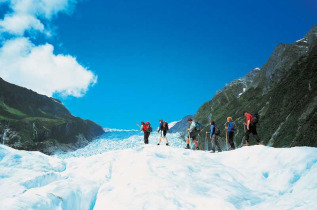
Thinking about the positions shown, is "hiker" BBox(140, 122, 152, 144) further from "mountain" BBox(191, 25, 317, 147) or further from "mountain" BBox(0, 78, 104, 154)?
"mountain" BBox(0, 78, 104, 154)

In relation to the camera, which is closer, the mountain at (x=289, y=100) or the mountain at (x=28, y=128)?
the mountain at (x=289, y=100)

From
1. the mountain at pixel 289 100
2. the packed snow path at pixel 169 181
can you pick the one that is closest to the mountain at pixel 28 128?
the mountain at pixel 289 100

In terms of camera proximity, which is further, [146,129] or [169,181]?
[146,129]

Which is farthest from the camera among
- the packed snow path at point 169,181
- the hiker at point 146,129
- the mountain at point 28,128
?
the mountain at point 28,128

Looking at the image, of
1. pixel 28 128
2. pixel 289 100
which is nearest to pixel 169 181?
pixel 289 100

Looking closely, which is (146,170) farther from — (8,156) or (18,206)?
(8,156)

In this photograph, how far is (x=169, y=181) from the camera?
11.8m

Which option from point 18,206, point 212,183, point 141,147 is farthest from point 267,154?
point 18,206

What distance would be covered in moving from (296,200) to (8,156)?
14558 mm

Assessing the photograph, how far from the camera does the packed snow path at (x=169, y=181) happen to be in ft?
31.8

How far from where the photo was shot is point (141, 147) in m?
17.3

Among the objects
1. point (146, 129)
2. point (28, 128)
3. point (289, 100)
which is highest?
point (28, 128)

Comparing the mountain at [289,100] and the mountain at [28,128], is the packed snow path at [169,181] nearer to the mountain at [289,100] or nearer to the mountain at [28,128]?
the mountain at [289,100]

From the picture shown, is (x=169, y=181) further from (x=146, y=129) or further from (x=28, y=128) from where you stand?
(x=28, y=128)
